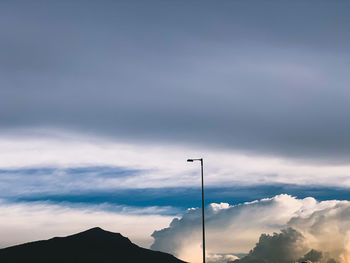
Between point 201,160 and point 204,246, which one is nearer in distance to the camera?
point 204,246

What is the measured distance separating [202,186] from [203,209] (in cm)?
209

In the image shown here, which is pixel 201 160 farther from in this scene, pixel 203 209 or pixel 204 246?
pixel 204 246

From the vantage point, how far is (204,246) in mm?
40312

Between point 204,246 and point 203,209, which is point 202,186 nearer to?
point 203,209

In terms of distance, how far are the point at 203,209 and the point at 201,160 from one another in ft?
14.0

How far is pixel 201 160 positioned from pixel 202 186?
2228 millimetres

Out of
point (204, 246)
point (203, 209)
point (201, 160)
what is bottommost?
point (204, 246)

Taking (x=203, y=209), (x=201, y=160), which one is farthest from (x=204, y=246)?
(x=201, y=160)

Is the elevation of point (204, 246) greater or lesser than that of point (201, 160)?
lesser

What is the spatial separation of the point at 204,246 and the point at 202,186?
16.6 feet

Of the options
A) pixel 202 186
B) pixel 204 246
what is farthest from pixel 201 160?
pixel 204 246

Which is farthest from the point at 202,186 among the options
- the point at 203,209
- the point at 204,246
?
the point at 204,246

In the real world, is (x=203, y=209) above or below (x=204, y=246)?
above

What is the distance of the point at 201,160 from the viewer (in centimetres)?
4309
